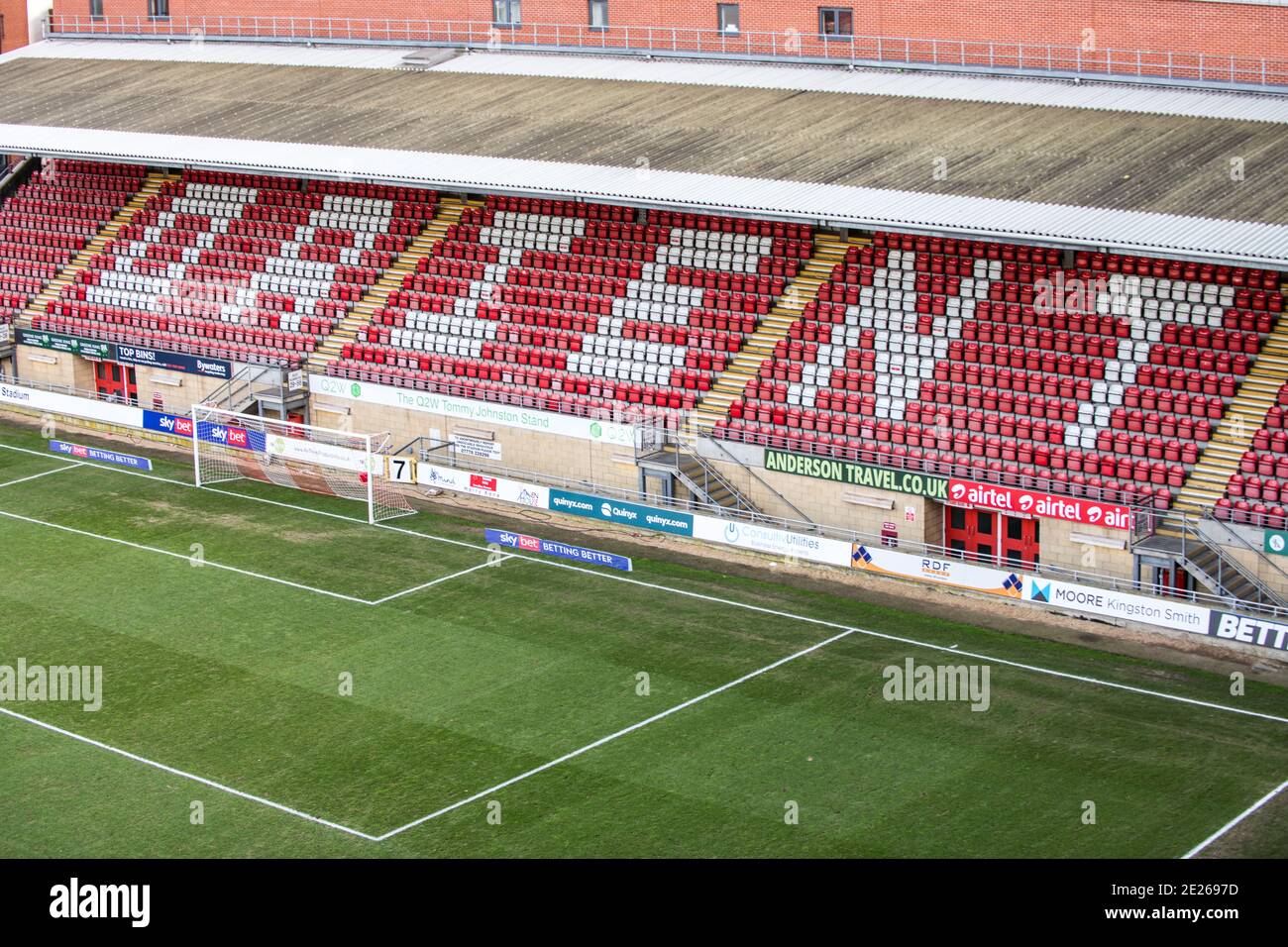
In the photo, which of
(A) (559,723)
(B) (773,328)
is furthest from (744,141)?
(A) (559,723)

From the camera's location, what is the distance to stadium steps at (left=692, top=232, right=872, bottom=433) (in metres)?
44.0

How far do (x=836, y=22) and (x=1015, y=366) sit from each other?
1470cm

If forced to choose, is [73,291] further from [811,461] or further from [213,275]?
[811,461]

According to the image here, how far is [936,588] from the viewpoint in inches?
1503

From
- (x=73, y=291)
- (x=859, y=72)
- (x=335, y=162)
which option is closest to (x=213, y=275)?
(x=73, y=291)

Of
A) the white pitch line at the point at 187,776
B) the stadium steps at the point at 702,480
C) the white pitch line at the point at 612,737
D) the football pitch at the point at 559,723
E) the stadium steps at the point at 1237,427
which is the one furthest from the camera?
the stadium steps at the point at 702,480

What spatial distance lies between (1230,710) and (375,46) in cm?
3953

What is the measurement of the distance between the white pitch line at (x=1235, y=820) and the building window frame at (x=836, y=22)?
92.7 feet

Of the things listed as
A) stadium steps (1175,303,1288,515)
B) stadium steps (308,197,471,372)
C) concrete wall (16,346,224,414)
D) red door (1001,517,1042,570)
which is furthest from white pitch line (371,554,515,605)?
stadium steps (1175,303,1288,515)

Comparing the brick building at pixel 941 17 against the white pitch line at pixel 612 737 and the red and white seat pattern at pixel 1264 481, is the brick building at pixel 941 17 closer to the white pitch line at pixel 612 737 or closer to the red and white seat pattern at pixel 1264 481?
the red and white seat pattern at pixel 1264 481

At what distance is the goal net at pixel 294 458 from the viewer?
149 ft

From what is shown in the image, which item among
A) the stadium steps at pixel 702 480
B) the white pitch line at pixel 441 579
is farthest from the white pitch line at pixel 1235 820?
the white pitch line at pixel 441 579
